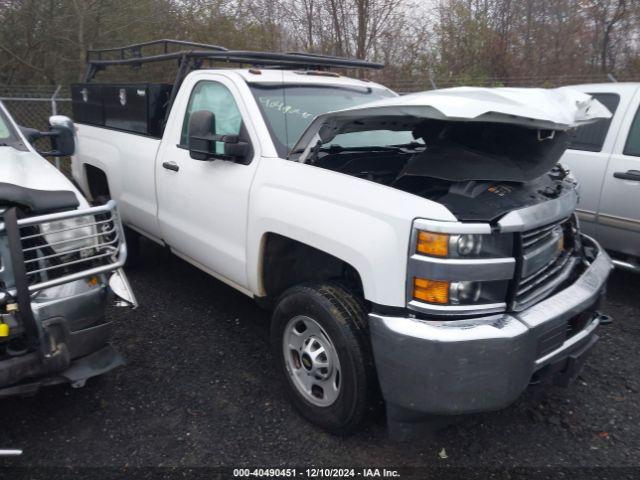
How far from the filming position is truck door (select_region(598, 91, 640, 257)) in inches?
185

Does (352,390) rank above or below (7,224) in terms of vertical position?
below

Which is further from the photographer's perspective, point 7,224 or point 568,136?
point 568,136

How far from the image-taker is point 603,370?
374 cm

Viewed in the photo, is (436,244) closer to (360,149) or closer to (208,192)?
(360,149)

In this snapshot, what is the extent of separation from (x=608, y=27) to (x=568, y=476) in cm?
1257

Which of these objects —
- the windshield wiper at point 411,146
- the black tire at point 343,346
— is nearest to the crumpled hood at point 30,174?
the black tire at point 343,346

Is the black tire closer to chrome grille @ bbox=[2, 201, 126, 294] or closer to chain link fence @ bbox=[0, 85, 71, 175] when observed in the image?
chrome grille @ bbox=[2, 201, 126, 294]

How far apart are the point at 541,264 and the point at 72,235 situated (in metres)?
2.53

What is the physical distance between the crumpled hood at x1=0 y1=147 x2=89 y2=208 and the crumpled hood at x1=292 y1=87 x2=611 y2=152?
4.93 ft

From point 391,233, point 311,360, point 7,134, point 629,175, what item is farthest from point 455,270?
point 7,134

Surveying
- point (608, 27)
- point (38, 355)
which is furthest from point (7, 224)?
point (608, 27)

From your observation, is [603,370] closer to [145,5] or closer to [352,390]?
[352,390]

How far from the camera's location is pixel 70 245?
2.94m

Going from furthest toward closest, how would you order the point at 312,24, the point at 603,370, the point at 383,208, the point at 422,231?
the point at 312,24 < the point at 603,370 < the point at 383,208 < the point at 422,231
